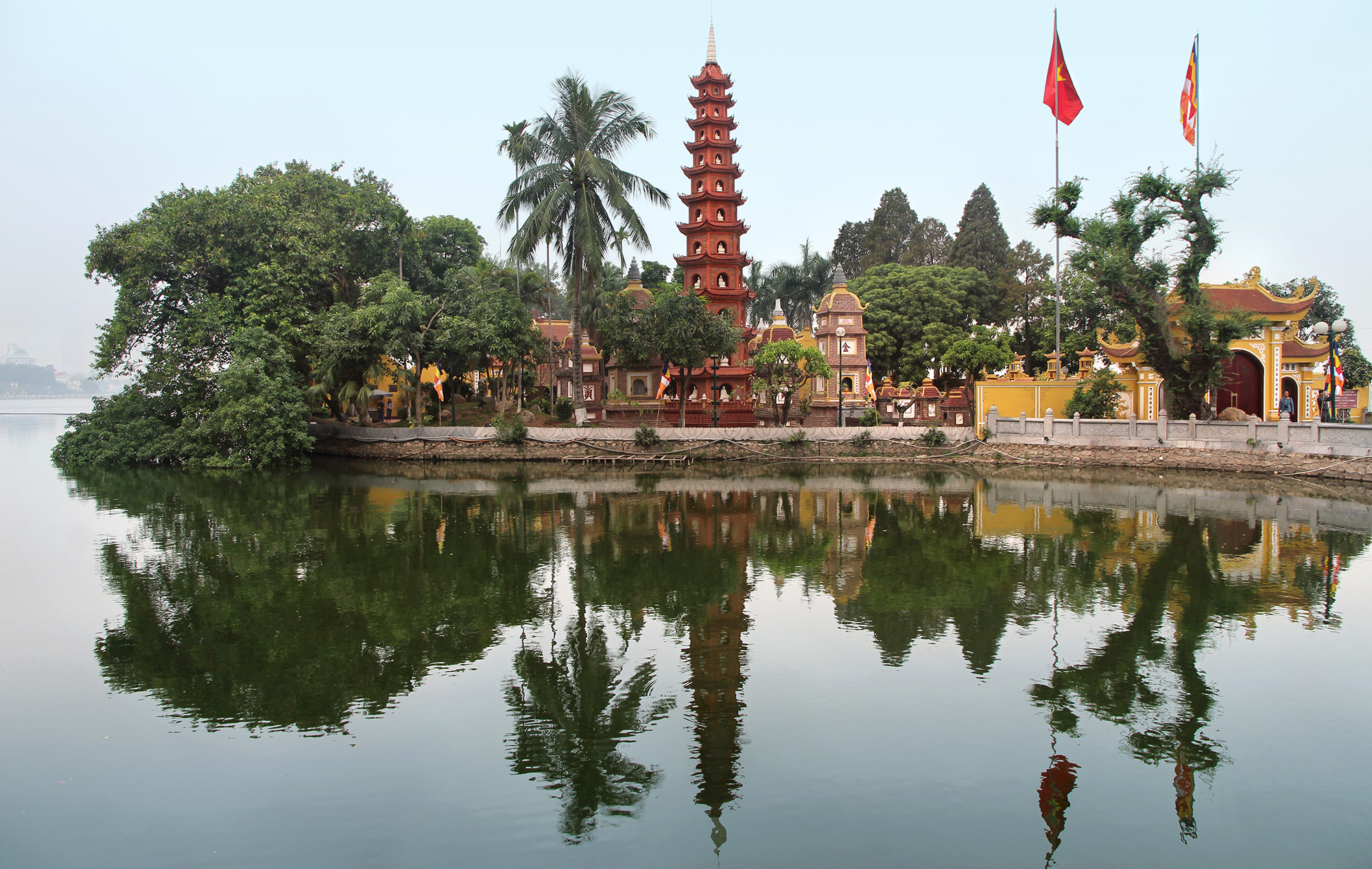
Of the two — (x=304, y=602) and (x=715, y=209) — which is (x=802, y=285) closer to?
(x=715, y=209)

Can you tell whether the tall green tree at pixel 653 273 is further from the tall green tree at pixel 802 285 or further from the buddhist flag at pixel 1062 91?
the buddhist flag at pixel 1062 91

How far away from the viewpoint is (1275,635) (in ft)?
30.9

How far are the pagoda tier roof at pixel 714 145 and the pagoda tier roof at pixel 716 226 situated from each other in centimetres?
298

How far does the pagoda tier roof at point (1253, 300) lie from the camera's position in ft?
88.1

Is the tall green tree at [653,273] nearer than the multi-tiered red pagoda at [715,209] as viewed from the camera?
No

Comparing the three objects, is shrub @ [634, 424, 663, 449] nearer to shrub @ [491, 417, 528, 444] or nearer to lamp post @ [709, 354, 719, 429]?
lamp post @ [709, 354, 719, 429]

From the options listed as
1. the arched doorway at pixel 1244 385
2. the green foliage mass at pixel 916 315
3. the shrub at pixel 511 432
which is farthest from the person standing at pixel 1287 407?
the shrub at pixel 511 432

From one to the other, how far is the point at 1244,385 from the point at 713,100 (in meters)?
22.2

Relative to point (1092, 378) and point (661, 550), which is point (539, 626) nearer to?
point (661, 550)

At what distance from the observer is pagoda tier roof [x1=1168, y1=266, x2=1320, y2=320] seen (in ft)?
88.1

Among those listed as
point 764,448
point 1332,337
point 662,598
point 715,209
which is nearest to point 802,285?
point 715,209

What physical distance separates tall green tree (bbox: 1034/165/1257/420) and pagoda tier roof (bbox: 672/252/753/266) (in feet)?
41.3

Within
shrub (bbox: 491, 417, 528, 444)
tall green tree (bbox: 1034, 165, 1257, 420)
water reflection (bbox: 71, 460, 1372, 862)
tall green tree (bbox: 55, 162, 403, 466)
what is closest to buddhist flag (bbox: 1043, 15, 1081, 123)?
A: tall green tree (bbox: 1034, 165, 1257, 420)

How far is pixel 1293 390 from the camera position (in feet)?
91.1
